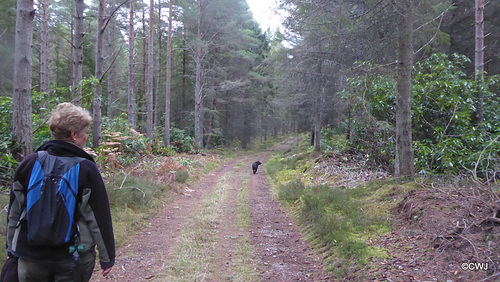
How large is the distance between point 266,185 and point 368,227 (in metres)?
6.86

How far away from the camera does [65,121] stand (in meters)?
2.05

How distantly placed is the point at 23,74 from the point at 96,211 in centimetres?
407

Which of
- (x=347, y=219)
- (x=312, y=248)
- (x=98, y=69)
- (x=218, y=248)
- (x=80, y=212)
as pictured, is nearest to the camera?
(x=80, y=212)

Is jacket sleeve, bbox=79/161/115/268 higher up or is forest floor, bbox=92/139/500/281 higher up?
jacket sleeve, bbox=79/161/115/268

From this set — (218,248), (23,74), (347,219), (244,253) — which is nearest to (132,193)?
(218,248)

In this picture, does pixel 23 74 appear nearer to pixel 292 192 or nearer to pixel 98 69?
pixel 98 69

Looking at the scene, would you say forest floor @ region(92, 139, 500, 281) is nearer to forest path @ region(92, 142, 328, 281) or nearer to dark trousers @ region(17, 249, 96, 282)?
forest path @ region(92, 142, 328, 281)

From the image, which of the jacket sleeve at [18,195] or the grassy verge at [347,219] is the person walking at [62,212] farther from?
the grassy verge at [347,219]

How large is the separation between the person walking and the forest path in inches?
77.9

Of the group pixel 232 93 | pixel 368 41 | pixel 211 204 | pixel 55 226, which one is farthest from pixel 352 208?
pixel 232 93

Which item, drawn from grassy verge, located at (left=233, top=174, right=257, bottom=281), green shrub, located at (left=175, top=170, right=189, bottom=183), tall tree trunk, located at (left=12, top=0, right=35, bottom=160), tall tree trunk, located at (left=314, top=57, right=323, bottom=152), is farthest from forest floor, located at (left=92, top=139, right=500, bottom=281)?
tall tree trunk, located at (left=314, top=57, right=323, bottom=152)

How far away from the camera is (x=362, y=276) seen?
3510 millimetres

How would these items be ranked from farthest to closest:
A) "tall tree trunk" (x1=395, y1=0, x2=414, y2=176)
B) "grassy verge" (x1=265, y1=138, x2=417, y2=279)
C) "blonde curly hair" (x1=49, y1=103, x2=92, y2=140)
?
"tall tree trunk" (x1=395, y1=0, x2=414, y2=176) < "grassy verge" (x1=265, y1=138, x2=417, y2=279) < "blonde curly hair" (x1=49, y1=103, x2=92, y2=140)

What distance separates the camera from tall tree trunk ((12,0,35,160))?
456 centimetres
